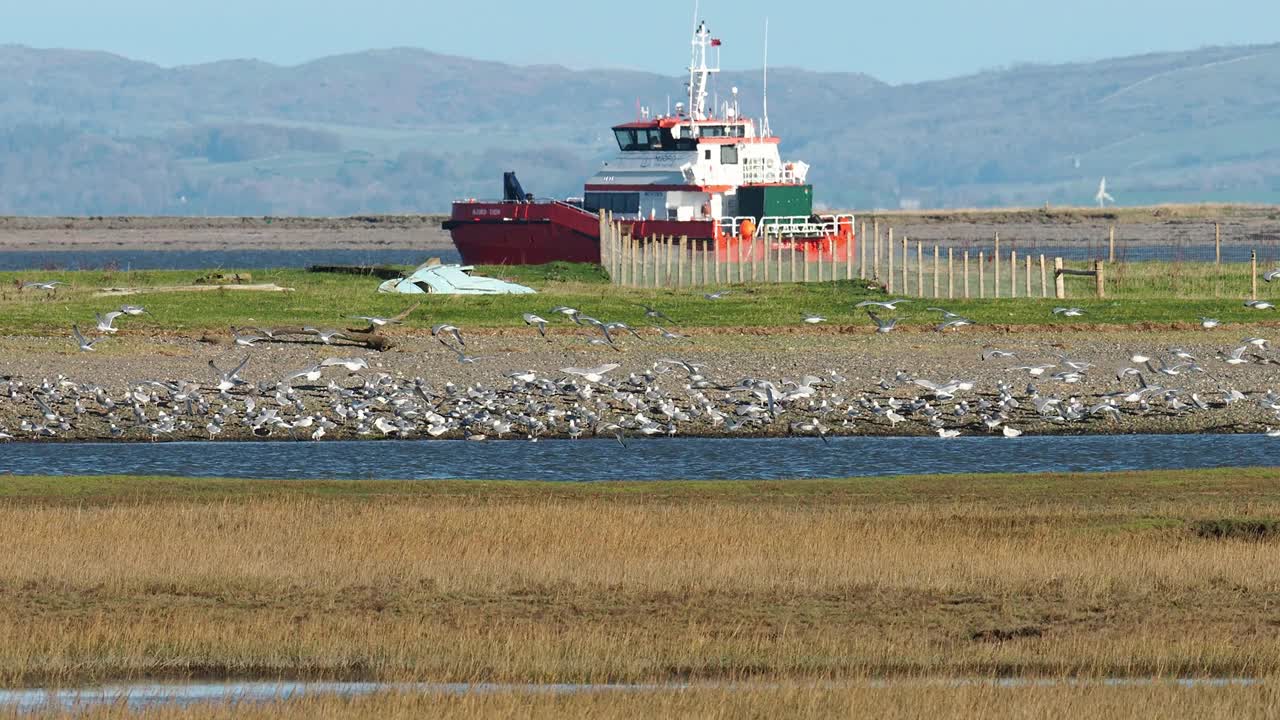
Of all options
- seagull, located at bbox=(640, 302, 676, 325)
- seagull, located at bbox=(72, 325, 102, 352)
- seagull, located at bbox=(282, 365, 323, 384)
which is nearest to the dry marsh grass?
seagull, located at bbox=(282, 365, 323, 384)

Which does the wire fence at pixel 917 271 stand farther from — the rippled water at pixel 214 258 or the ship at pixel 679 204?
the rippled water at pixel 214 258

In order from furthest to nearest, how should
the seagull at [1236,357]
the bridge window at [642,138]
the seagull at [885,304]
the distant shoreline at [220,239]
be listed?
the distant shoreline at [220,239] → the bridge window at [642,138] → the seagull at [885,304] → the seagull at [1236,357]

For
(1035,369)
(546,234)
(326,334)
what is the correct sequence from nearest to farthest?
(1035,369)
(326,334)
(546,234)

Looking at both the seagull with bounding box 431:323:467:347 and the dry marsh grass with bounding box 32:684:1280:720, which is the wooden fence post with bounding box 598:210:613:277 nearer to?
the seagull with bounding box 431:323:467:347

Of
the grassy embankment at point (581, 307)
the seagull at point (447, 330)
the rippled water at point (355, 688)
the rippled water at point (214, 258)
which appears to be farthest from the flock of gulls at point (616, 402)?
the rippled water at point (214, 258)

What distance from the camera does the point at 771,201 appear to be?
7225 cm

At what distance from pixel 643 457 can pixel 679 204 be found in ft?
150

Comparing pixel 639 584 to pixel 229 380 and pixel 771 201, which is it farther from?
pixel 771 201

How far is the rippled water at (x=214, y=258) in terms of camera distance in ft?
363

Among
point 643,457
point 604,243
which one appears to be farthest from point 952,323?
point 604,243

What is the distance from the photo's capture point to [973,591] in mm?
15328

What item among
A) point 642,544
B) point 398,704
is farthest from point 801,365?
point 398,704

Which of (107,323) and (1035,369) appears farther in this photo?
(107,323)

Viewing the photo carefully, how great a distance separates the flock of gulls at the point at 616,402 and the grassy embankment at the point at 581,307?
6.96 metres
